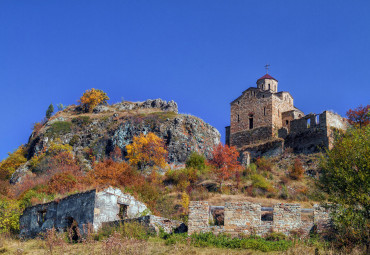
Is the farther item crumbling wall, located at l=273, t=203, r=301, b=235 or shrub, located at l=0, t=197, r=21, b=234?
shrub, located at l=0, t=197, r=21, b=234

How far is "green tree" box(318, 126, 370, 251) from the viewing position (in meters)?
16.5

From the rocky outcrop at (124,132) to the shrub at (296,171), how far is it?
18.0 m

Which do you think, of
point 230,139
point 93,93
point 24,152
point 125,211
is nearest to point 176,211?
point 125,211

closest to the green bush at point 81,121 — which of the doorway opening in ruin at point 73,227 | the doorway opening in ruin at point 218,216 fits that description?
the doorway opening in ruin at point 73,227

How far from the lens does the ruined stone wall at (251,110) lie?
44.0 meters

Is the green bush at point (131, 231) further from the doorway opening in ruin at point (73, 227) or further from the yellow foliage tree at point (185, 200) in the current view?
the yellow foliage tree at point (185, 200)

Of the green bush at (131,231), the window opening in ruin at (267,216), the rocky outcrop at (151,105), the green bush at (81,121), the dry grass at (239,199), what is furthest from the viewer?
the rocky outcrop at (151,105)

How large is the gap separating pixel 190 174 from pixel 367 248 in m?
24.4

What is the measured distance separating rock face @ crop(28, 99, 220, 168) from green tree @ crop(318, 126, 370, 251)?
33953 millimetres

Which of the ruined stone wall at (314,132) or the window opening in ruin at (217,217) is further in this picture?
the ruined stone wall at (314,132)

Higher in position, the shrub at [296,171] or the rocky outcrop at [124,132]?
the rocky outcrop at [124,132]

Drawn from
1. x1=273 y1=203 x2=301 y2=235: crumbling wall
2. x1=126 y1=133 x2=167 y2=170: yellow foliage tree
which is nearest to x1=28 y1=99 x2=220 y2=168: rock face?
x1=126 y1=133 x2=167 y2=170: yellow foliage tree

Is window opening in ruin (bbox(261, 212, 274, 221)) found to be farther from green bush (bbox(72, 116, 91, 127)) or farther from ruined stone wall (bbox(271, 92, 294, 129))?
green bush (bbox(72, 116, 91, 127))

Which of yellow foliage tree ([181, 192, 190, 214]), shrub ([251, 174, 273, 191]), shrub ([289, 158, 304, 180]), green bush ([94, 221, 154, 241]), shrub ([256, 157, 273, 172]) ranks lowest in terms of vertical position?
green bush ([94, 221, 154, 241])
